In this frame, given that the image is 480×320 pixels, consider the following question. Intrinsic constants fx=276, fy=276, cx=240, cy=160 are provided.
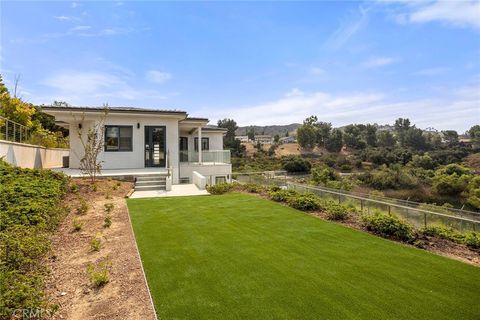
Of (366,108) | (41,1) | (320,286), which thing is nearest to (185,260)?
(320,286)

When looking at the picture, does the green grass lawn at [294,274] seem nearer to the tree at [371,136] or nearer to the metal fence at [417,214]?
the metal fence at [417,214]

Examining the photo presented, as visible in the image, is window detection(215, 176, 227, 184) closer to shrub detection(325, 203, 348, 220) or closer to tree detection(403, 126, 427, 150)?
shrub detection(325, 203, 348, 220)

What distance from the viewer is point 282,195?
10.4 m

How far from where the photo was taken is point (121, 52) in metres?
14.8

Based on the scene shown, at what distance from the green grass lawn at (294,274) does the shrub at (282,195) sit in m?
2.85

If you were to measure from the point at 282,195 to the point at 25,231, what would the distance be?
765cm

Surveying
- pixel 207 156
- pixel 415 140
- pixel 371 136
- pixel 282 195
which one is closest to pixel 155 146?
pixel 207 156

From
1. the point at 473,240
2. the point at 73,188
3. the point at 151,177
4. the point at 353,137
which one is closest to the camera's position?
the point at 473,240

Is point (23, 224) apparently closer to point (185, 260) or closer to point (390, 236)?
point (185, 260)

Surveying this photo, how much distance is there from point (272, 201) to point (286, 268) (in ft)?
19.0

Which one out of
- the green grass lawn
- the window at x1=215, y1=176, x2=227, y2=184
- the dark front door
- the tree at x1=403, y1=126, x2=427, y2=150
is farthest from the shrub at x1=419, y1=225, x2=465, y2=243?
the tree at x1=403, y1=126, x2=427, y2=150

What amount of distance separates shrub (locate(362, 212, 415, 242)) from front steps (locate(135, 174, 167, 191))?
930 cm

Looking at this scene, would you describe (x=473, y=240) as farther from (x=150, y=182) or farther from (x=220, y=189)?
(x=150, y=182)

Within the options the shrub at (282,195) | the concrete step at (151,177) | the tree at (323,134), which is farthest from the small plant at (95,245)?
the tree at (323,134)
